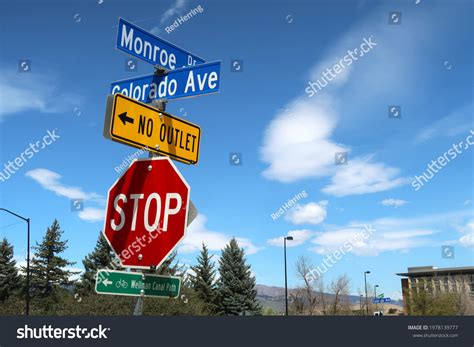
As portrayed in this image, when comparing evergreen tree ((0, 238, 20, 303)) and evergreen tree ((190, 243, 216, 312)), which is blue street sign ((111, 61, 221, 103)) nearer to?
evergreen tree ((190, 243, 216, 312))

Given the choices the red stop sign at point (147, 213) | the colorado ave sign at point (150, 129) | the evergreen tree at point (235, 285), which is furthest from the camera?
the evergreen tree at point (235, 285)

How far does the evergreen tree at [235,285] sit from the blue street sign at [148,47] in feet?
159

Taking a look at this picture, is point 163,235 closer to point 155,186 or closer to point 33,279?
point 155,186

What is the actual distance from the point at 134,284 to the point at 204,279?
2036 inches

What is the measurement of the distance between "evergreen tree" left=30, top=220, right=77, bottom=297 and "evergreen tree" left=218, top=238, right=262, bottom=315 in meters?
20.1

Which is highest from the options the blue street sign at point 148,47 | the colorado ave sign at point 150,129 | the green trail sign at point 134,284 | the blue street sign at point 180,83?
the blue street sign at point 148,47

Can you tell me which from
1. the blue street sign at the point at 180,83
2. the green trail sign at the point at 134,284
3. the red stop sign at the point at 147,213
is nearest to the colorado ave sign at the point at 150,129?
the red stop sign at the point at 147,213

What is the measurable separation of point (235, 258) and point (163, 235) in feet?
169

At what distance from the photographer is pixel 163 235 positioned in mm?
4211

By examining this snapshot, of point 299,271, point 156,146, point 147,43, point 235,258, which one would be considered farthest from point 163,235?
point 299,271

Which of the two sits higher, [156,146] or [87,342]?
[156,146]

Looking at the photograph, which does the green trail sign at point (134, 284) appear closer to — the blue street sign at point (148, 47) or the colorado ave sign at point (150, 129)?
the colorado ave sign at point (150, 129)

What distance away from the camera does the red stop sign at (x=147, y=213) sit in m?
4.21

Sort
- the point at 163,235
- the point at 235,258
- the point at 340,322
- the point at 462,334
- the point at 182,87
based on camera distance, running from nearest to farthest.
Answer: the point at 163,235
the point at 182,87
the point at 340,322
the point at 462,334
the point at 235,258
